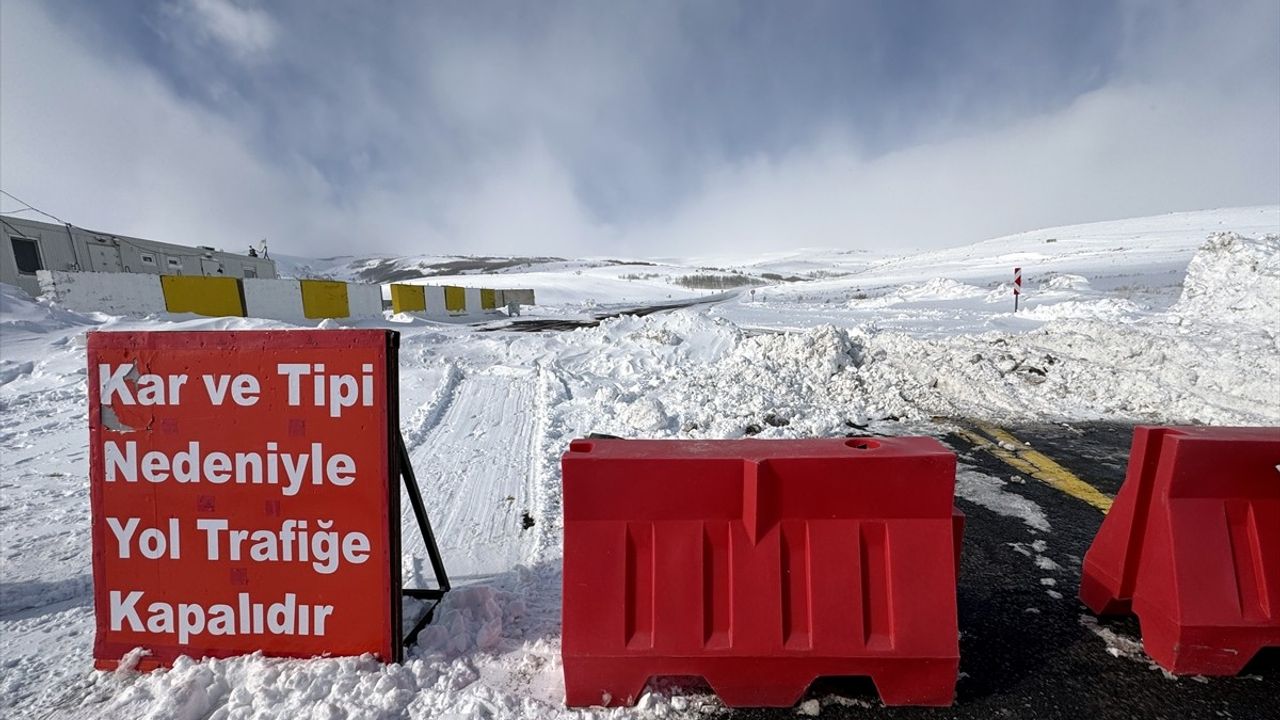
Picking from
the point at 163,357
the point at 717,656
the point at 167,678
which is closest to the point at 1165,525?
the point at 717,656

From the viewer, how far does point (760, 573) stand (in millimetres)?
2293

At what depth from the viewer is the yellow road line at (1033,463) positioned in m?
4.44

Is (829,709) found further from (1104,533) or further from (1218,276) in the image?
(1218,276)

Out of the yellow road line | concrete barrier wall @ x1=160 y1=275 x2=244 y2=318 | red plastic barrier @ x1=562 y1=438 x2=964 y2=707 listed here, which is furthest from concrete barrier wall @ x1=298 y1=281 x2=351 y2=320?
the yellow road line

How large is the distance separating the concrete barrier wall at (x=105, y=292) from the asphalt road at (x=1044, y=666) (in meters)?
17.3

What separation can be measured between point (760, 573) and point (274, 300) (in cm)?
1769

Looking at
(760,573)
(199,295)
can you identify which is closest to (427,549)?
(760,573)

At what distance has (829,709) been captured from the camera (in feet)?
7.45

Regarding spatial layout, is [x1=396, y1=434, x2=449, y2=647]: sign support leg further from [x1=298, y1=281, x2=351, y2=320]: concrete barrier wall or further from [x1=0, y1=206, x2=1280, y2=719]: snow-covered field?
[x1=298, y1=281, x2=351, y2=320]: concrete barrier wall

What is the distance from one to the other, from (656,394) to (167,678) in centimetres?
595

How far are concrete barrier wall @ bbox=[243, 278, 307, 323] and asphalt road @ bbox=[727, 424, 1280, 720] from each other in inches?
674

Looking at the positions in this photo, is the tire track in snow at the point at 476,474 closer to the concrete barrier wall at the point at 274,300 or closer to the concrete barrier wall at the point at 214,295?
the concrete barrier wall at the point at 214,295

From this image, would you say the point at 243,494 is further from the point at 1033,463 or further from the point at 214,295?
the point at 214,295

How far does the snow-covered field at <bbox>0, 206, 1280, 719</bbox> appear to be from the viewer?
2.37 metres
